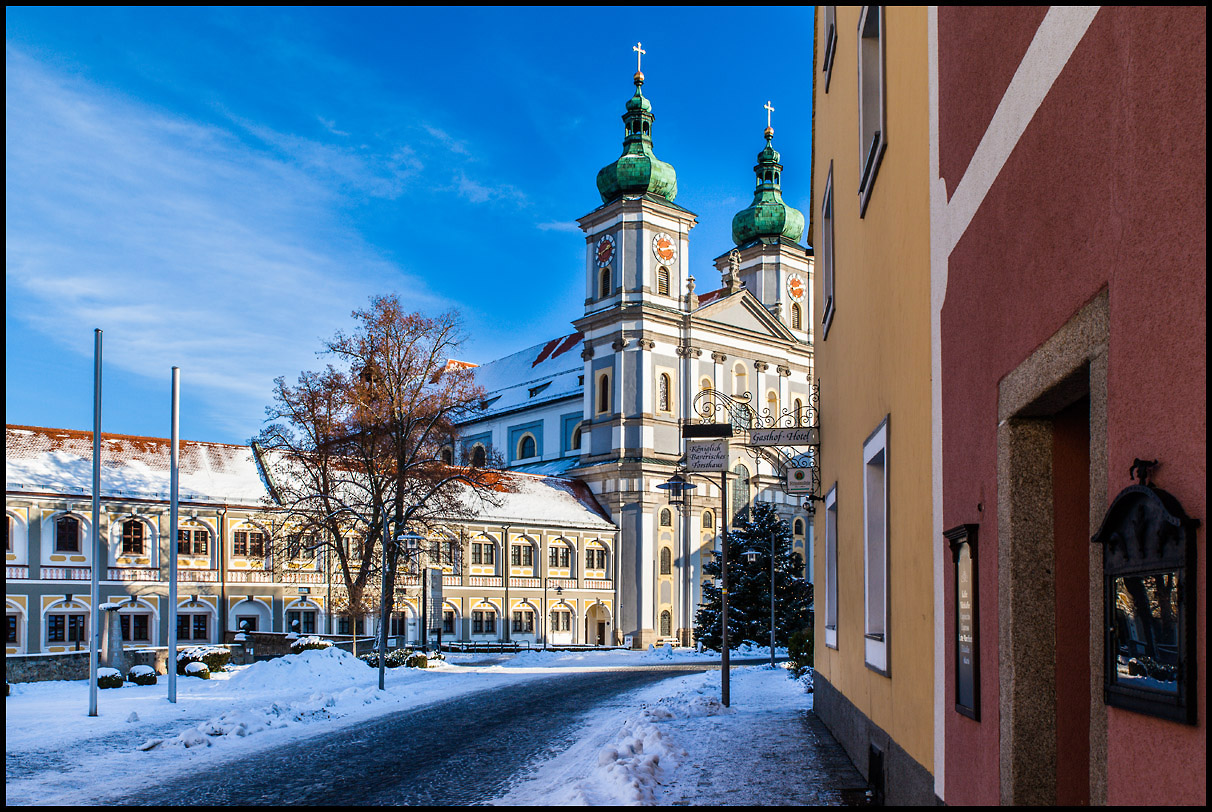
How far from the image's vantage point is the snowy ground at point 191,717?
1171 cm

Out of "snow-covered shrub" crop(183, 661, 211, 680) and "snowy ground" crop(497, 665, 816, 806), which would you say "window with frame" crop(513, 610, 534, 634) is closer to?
"snow-covered shrub" crop(183, 661, 211, 680)

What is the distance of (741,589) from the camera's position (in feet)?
146

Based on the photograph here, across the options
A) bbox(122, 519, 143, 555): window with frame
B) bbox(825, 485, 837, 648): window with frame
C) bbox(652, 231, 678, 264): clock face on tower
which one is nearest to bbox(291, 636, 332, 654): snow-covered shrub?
bbox(122, 519, 143, 555): window with frame

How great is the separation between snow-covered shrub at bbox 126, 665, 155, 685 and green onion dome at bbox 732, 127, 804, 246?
55.4 meters

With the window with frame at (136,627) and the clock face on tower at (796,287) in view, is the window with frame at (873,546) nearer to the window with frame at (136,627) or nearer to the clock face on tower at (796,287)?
the window with frame at (136,627)

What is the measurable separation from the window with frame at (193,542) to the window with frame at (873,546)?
39.9 meters

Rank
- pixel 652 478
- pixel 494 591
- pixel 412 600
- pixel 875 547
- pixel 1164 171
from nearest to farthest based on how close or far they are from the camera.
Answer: pixel 1164 171 → pixel 875 547 → pixel 412 600 → pixel 494 591 → pixel 652 478

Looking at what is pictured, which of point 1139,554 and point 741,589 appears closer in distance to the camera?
point 1139,554

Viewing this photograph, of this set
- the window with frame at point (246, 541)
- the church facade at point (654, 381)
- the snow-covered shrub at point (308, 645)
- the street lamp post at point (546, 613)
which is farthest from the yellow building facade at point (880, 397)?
the church facade at point (654, 381)

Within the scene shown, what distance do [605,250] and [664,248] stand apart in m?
3.39

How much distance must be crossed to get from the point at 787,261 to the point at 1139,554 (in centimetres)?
7026

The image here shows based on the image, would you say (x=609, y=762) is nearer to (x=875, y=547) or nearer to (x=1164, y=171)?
(x=875, y=547)

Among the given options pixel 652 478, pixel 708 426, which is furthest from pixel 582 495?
pixel 708 426

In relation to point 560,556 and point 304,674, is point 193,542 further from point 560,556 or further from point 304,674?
point 304,674
